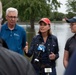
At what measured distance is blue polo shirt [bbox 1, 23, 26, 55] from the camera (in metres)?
5.41

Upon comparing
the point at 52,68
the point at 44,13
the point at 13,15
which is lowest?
the point at 44,13

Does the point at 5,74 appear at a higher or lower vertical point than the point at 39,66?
higher

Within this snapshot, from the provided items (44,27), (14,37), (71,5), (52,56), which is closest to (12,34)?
(14,37)

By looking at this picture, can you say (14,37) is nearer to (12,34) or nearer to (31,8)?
(12,34)

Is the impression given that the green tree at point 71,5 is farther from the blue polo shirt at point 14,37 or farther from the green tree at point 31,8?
the blue polo shirt at point 14,37

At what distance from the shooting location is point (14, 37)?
5.43 meters

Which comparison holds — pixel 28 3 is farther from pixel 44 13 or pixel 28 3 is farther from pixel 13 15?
pixel 13 15

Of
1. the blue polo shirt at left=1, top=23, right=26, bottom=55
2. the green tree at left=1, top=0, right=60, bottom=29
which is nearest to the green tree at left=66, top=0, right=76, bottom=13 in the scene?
the green tree at left=1, top=0, right=60, bottom=29

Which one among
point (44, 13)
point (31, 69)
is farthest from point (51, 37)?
point (44, 13)

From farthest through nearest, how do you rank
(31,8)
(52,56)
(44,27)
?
(31,8) < (44,27) < (52,56)

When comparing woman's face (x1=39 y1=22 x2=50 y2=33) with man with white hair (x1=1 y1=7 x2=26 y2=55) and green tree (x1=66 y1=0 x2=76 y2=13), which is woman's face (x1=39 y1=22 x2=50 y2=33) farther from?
green tree (x1=66 y1=0 x2=76 y2=13)

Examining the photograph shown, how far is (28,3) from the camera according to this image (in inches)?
1563

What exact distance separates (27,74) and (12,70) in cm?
11

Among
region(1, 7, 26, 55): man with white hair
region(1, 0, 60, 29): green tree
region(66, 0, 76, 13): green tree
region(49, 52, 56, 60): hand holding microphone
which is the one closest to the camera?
region(49, 52, 56, 60): hand holding microphone
